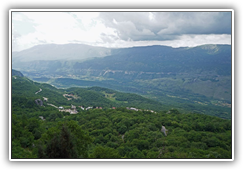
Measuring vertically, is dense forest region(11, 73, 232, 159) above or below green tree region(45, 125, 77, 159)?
below

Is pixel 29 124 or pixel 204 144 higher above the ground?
pixel 29 124

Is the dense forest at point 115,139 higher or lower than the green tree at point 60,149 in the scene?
lower

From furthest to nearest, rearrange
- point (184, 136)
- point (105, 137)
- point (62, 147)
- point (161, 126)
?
point (161, 126) → point (105, 137) → point (184, 136) → point (62, 147)

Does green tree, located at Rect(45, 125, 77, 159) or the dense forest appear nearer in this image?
green tree, located at Rect(45, 125, 77, 159)

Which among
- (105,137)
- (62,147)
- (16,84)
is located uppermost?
(16,84)

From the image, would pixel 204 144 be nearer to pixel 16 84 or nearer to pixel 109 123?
pixel 109 123

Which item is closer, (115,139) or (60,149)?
(60,149)

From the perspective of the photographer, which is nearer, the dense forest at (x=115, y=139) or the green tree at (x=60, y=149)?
the green tree at (x=60, y=149)

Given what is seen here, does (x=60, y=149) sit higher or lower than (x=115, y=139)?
higher
